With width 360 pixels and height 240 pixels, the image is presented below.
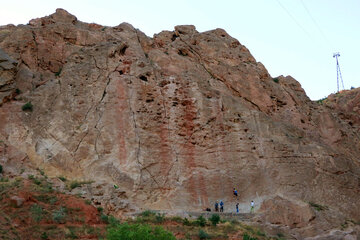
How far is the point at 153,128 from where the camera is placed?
3125 centimetres

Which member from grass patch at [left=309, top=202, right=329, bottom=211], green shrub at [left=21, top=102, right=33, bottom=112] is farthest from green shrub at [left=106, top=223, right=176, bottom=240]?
green shrub at [left=21, top=102, right=33, bottom=112]

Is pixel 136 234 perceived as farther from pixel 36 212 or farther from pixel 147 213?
pixel 147 213

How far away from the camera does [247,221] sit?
1089 inches

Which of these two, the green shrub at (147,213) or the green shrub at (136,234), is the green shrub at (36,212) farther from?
the green shrub at (136,234)

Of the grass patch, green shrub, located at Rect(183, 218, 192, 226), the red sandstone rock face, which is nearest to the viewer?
green shrub, located at Rect(183, 218, 192, 226)

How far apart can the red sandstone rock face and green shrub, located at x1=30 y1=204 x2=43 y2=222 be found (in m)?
4.68

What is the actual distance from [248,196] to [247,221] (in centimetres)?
293

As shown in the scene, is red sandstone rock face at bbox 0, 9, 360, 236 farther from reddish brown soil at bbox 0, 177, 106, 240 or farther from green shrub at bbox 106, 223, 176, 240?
green shrub at bbox 106, 223, 176, 240

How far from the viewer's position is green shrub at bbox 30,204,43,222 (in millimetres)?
22562

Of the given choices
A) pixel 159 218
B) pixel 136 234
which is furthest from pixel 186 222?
pixel 136 234

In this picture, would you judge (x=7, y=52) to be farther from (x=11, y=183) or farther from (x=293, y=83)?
(x=293, y=83)

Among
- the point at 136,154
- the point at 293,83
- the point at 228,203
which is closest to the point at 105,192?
the point at 136,154

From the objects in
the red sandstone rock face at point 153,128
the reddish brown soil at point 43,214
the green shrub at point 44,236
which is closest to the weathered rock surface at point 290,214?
the red sandstone rock face at point 153,128

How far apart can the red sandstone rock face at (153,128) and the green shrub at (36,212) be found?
15.4 feet
